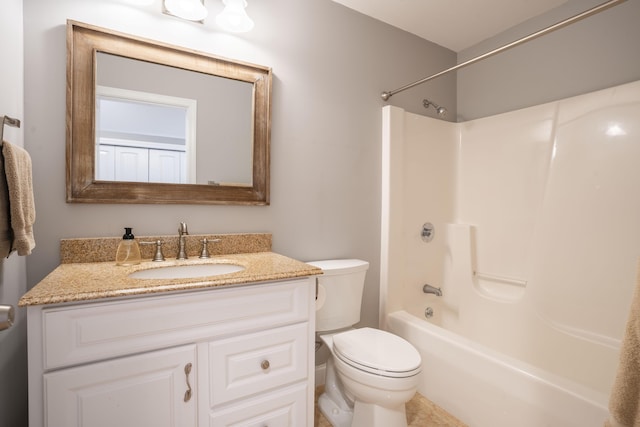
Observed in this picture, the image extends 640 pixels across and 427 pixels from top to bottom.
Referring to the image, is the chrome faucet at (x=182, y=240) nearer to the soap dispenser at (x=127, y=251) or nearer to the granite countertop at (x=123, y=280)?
the granite countertop at (x=123, y=280)

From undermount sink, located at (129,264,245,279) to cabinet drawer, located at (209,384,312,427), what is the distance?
1.69 ft

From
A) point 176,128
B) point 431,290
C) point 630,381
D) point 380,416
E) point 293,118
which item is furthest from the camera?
point 431,290

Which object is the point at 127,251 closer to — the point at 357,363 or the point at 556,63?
the point at 357,363

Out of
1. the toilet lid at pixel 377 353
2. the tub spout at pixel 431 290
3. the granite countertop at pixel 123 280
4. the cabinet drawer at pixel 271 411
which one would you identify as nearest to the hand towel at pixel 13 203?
the granite countertop at pixel 123 280

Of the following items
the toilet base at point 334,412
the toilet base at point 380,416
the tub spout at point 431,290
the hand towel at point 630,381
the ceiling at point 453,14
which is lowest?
the toilet base at point 334,412

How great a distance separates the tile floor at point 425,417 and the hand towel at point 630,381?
1.06 metres

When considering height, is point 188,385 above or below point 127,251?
below

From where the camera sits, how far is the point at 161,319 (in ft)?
3.19

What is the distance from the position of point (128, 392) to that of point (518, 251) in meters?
2.23

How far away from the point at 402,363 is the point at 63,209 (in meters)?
1.54

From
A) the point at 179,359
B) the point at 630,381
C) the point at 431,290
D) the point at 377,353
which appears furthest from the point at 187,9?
the point at 431,290

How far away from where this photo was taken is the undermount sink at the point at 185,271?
1.28m

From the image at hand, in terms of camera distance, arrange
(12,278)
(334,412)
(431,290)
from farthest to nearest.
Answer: (431,290)
(334,412)
(12,278)

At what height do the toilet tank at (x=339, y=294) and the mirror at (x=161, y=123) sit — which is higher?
the mirror at (x=161, y=123)
